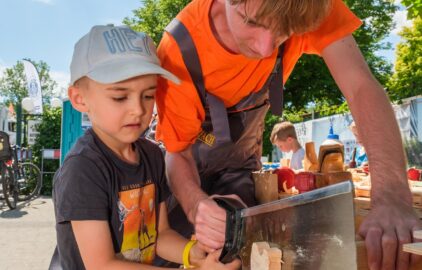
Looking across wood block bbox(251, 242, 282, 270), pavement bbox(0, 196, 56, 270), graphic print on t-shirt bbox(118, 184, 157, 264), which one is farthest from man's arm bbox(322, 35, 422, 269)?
pavement bbox(0, 196, 56, 270)

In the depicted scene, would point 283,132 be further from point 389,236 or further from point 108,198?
point 389,236

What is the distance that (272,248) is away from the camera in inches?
47.3

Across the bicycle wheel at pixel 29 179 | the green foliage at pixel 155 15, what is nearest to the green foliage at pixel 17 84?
the green foliage at pixel 155 15

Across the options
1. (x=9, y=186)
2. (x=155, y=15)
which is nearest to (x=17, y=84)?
(x=155, y=15)

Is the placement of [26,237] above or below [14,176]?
below

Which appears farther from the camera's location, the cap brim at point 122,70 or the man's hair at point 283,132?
the man's hair at point 283,132

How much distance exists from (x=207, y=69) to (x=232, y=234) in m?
0.86

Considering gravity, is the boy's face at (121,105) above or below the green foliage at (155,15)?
below

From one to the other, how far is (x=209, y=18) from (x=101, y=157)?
2.55 feet

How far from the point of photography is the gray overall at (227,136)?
81.8 inches

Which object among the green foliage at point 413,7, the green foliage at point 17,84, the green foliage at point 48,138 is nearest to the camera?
the green foliage at point 413,7

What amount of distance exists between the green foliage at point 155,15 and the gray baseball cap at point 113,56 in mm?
22242

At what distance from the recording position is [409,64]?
2075 cm

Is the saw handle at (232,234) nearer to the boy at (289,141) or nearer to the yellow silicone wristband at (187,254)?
the yellow silicone wristband at (187,254)
